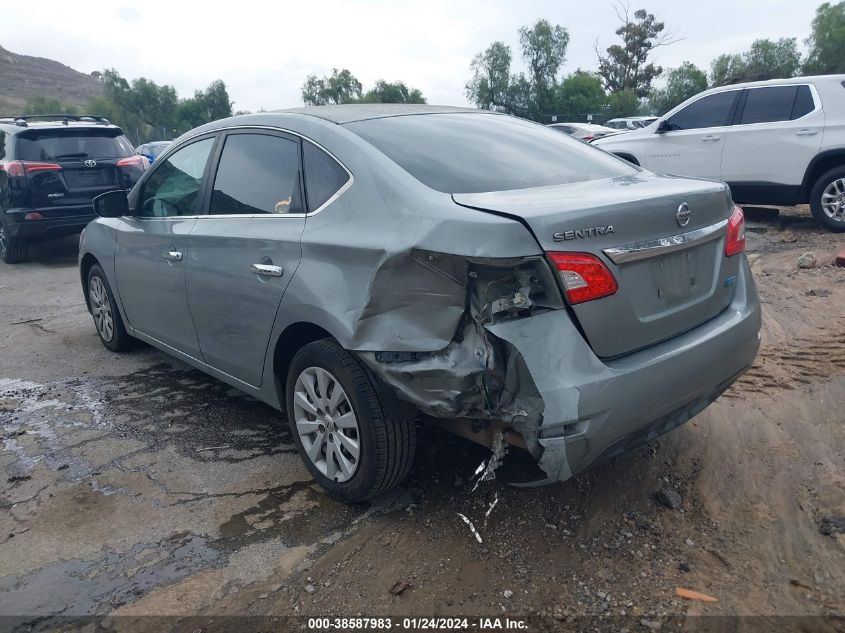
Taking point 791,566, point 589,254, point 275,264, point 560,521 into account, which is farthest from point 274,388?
point 791,566

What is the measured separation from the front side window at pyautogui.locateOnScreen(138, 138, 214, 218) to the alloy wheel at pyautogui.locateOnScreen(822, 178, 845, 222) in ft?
24.9

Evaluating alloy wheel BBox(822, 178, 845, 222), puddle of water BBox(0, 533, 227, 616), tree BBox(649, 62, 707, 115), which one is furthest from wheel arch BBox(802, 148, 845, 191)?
tree BBox(649, 62, 707, 115)

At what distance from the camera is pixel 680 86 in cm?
6303

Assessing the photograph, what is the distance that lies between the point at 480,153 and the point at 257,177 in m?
1.19

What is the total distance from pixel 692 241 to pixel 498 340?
0.99 metres

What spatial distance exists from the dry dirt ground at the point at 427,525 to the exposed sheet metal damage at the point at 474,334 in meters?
0.54

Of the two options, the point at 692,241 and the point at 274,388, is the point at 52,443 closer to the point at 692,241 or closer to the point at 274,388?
the point at 274,388

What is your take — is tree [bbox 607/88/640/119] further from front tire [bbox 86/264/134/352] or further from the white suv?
front tire [bbox 86/264/134/352]

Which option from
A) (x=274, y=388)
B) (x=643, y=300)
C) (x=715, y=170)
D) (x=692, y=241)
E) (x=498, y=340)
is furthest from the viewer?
(x=715, y=170)

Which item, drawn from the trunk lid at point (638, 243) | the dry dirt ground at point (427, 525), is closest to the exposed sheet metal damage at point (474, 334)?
the trunk lid at point (638, 243)

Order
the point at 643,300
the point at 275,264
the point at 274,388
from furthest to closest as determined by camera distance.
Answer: the point at 274,388
the point at 275,264
the point at 643,300

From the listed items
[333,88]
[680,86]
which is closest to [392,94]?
[333,88]

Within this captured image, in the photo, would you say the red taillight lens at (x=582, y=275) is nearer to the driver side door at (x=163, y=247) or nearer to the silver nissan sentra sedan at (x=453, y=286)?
the silver nissan sentra sedan at (x=453, y=286)

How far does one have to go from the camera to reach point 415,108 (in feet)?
12.5
